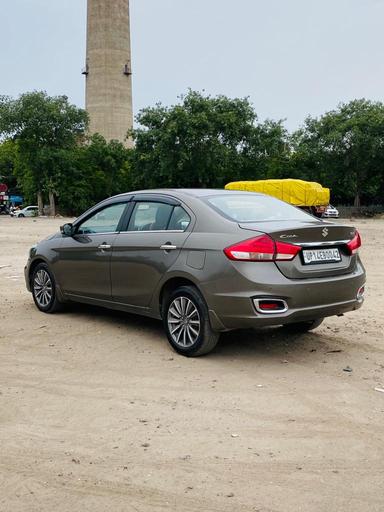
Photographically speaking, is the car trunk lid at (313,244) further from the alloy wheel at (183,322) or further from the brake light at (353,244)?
the alloy wheel at (183,322)

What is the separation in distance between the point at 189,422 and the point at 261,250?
1.91 meters

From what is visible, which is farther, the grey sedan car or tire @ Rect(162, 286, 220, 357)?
tire @ Rect(162, 286, 220, 357)

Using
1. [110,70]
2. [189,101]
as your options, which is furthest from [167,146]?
[110,70]

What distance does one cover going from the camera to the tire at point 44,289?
844cm

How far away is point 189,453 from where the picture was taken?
399cm

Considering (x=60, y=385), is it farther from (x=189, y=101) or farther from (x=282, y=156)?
(x=282, y=156)

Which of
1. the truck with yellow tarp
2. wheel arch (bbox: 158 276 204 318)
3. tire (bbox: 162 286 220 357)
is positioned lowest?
tire (bbox: 162 286 220 357)

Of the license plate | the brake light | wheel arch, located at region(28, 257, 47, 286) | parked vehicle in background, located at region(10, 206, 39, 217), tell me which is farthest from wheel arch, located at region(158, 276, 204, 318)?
parked vehicle in background, located at region(10, 206, 39, 217)

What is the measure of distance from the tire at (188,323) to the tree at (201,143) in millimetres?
47263

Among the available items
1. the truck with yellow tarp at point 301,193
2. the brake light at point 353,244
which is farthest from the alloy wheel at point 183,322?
the truck with yellow tarp at point 301,193

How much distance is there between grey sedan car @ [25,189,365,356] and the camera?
19.2 ft

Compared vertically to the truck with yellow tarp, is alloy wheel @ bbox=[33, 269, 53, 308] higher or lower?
lower

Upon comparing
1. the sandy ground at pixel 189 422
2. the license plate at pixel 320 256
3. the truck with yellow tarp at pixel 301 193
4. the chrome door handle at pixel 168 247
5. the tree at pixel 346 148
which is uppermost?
the tree at pixel 346 148

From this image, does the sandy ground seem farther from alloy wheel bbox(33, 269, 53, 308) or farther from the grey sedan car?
alloy wheel bbox(33, 269, 53, 308)
